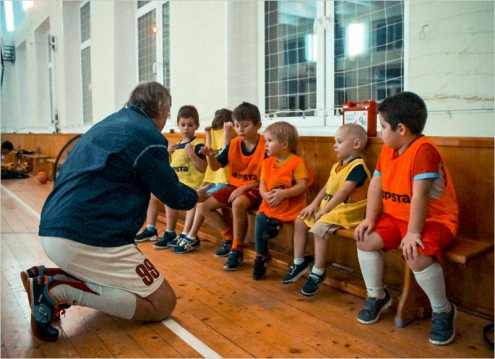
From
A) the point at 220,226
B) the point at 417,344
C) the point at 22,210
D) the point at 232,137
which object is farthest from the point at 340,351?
the point at 22,210

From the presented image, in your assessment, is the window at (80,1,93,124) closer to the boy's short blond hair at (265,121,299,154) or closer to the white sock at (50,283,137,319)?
the boy's short blond hair at (265,121,299,154)

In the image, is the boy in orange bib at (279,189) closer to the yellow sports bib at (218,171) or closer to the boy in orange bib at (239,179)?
the boy in orange bib at (239,179)

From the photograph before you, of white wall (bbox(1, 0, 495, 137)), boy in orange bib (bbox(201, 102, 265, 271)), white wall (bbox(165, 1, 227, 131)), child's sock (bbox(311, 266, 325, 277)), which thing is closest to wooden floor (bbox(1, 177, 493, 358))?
child's sock (bbox(311, 266, 325, 277))

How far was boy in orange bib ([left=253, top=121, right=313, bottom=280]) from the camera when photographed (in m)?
2.95

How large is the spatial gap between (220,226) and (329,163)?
94cm

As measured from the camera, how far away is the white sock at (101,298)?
2.21 meters

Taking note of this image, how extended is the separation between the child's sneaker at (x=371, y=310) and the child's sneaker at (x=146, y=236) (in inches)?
86.0

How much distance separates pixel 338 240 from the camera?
124 inches

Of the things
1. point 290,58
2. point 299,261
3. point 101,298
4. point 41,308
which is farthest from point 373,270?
point 290,58

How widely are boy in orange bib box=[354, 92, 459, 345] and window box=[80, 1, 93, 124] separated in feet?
26.2

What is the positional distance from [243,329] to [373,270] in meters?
0.67

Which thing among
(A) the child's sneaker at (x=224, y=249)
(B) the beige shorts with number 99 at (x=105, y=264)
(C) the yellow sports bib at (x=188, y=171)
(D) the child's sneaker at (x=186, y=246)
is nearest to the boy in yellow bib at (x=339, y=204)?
(A) the child's sneaker at (x=224, y=249)

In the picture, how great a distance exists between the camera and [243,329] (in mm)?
2273

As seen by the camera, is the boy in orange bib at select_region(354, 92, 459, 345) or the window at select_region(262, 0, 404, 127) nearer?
the boy in orange bib at select_region(354, 92, 459, 345)
